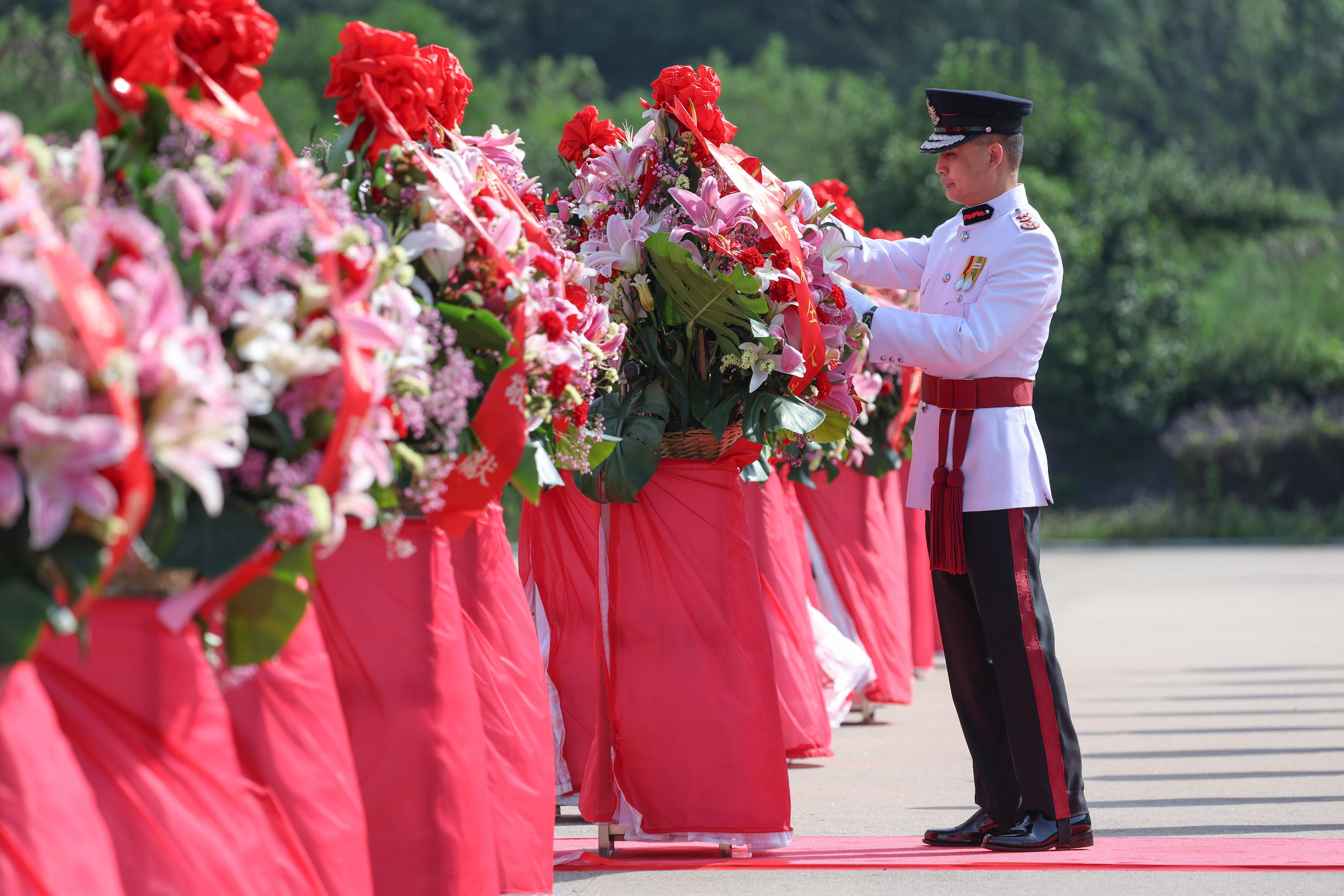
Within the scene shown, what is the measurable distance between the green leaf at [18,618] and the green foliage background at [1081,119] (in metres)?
12.3

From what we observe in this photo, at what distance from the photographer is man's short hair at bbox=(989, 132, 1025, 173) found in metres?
5.35

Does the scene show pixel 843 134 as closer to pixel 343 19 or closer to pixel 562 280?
pixel 343 19

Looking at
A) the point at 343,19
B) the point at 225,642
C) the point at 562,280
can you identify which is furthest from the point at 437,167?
the point at 343,19

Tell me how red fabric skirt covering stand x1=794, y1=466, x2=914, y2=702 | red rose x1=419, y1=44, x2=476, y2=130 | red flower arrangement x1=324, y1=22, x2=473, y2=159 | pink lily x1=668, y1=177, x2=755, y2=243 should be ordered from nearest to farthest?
red flower arrangement x1=324, y1=22, x2=473, y2=159
red rose x1=419, y1=44, x2=476, y2=130
pink lily x1=668, y1=177, x2=755, y2=243
red fabric skirt covering stand x1=794, y1=466, x2=914, y2=702

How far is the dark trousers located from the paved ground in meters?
0.42

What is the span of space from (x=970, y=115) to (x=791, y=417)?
1.10 meters

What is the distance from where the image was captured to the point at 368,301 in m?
3.17

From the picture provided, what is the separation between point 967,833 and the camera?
5.25 metres

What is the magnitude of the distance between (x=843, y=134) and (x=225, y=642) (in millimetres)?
28856

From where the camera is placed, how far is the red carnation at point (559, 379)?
13.0ft

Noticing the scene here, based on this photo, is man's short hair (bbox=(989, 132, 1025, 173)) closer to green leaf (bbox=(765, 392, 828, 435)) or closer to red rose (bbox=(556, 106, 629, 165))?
green leaf (bbox=(765, 392, 828, 435))

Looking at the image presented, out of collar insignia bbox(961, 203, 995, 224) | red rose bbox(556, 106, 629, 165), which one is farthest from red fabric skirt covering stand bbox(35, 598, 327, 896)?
collar insignia bbox(961, 203, 995, 224)

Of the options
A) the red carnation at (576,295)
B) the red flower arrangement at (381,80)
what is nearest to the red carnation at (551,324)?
the red carnation at (576,295)

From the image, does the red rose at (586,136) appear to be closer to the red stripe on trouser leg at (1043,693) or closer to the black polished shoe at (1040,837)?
the red stripe on trouser leg at (1043,693)
